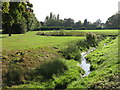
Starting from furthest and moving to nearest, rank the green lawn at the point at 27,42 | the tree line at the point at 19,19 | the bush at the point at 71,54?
the green lawn at the point at 27,42 < the tree line at the point at 19,19 < the bush at the point at 71,54

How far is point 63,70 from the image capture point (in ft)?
70.8

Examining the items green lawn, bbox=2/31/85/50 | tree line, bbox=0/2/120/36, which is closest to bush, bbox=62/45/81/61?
green lawn, bbox=2/31/85/50

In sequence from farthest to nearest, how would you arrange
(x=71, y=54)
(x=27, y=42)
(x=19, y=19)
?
(x=19, y=19)
(x=27, y=42)
(x=71, y=54)

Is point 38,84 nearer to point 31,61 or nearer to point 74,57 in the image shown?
point 31,61

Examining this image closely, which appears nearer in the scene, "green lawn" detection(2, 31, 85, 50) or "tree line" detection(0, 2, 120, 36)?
"tree line" detection(0, 2, 120, 36)

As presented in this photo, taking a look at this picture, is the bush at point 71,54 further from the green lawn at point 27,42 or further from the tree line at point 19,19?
the tree line at point 19,19

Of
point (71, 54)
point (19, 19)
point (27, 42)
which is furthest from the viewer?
point (19, 19)

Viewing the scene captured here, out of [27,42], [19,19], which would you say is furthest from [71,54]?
[19,19]

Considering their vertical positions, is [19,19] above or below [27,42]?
above

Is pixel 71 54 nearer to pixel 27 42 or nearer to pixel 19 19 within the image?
pixel 27 42

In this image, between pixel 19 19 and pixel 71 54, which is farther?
pixel 19 19

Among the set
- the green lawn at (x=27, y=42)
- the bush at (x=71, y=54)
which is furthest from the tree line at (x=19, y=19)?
the bush at (x=71, y=54)

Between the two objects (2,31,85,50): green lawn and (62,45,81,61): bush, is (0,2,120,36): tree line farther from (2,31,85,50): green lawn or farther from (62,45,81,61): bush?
(62,45,81,61): bush

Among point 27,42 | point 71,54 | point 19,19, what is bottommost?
point 71,54
